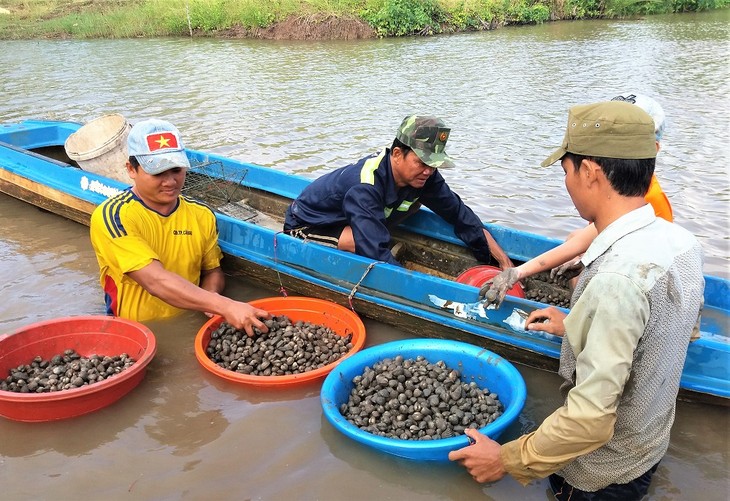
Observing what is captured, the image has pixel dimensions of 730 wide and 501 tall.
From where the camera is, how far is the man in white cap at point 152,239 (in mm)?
3414

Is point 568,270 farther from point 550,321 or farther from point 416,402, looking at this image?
point 416,402

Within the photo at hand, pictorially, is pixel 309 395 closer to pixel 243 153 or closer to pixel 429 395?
pixel 429 395

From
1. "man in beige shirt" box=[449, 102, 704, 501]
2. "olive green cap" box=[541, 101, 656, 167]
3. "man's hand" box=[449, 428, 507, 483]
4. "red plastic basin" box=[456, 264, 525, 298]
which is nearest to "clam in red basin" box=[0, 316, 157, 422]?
"man's hand" box=[449, 428, 507, 483]

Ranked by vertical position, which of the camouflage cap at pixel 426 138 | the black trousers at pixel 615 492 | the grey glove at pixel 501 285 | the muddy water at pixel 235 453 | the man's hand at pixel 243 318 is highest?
the camouflage cap at pixel 426 138

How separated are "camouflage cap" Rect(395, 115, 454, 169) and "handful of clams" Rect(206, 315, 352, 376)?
120cm

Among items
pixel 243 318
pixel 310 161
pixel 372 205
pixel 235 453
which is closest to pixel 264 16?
pixel 310 161

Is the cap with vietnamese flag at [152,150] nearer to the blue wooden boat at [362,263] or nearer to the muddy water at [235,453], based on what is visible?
the blue wooden boat at [362,263]

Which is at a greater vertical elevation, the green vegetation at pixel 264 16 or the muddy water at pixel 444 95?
the green vegetation at pixel 264 16

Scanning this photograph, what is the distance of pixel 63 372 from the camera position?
3.31 metres

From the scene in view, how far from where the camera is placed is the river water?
280cm

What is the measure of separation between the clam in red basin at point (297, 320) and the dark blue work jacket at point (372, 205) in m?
0.43

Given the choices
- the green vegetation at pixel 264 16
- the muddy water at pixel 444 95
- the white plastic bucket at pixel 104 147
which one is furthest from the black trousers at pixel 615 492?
the green vegetation at pixel 264 16

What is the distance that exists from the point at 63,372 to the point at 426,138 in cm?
244

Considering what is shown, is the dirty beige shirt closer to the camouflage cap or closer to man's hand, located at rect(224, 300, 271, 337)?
the camouflage cap
